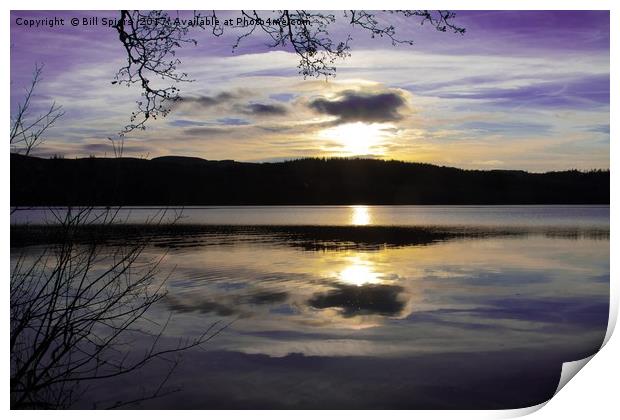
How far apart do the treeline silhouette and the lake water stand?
254 mm

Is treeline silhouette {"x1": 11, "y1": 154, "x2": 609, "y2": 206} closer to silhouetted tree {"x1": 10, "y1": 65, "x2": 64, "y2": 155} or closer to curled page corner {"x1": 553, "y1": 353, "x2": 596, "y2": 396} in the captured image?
silhouetted tree {"x1": 10, "y1": 65, "x2": 64, "y2": 155}

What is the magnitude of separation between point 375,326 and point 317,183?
2444 millimetres

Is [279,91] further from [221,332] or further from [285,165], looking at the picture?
[221,332]

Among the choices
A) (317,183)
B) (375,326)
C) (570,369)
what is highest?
(317,183)

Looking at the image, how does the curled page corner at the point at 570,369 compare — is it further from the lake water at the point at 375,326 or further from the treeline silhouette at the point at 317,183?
the treeline silhouette at the point at 317,183

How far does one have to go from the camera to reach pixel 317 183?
6.95 meters

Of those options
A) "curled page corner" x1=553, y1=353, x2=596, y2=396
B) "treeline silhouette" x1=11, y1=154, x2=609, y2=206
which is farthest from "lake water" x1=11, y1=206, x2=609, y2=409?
"treeline silhouette" x1=11, y1=154, x2=609, y2=206

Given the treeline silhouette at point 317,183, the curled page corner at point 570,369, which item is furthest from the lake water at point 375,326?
the treeline silhouette at point 317,183

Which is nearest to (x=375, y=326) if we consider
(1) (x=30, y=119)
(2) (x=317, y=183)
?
(2) (x=317, y=183)

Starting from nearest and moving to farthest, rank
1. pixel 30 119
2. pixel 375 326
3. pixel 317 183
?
pixel 30 119, pixel 375 326, pixel 317 183

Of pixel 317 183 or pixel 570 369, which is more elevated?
pixel 317 183

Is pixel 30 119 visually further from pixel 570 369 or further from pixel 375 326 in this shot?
pixel 570 369

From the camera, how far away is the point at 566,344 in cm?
455

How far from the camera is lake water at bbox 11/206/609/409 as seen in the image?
3916mm
